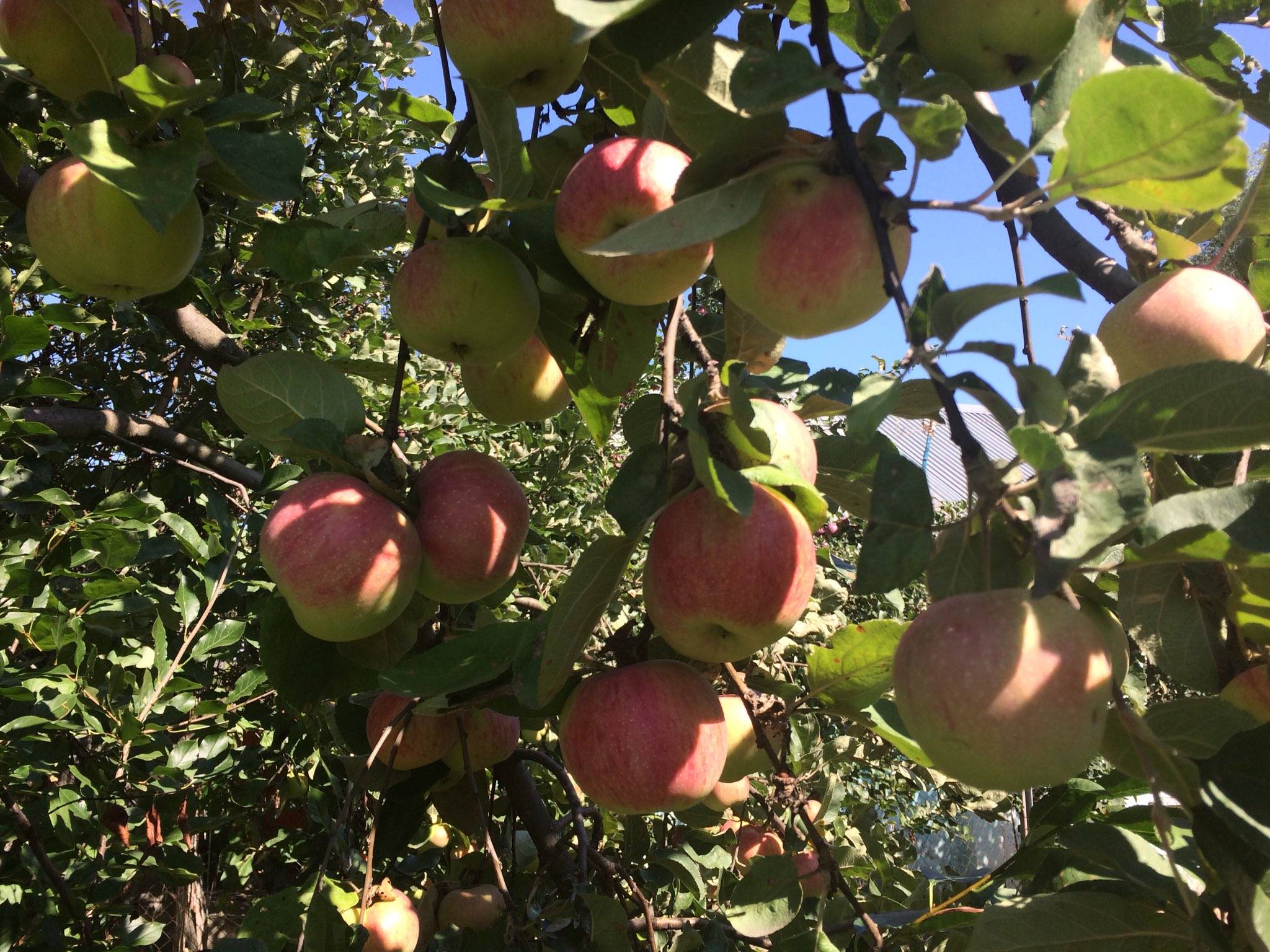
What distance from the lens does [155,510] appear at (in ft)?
5.34

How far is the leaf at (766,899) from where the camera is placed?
50.7 inches

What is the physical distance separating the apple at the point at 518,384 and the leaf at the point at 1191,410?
78 centimetres

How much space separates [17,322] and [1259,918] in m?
1.79

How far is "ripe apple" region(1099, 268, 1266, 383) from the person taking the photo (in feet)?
3.11

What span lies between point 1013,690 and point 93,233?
1.12m

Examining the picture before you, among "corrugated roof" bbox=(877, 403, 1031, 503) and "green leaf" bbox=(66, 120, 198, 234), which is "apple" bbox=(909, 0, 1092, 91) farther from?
"corrugated roof" bbox=(877, 403, 1031, 503)

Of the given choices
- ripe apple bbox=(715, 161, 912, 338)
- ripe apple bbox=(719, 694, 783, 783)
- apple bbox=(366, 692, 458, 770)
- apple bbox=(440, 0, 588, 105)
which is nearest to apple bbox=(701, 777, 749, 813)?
ripe apple bbox=(719, 694, 783, 783)

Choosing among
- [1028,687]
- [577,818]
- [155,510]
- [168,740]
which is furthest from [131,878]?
[1028,687]

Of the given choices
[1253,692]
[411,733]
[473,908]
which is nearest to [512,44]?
[411,733]

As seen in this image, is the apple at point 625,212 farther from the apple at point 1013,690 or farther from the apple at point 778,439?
the apple at point 1013,690

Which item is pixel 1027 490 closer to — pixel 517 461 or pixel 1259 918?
pixel 1259 918

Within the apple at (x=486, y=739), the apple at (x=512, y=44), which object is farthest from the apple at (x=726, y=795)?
the apple at (x=512, y=44)

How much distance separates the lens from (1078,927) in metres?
0.95

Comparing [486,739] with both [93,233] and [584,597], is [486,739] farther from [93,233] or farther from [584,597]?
[93,233]
